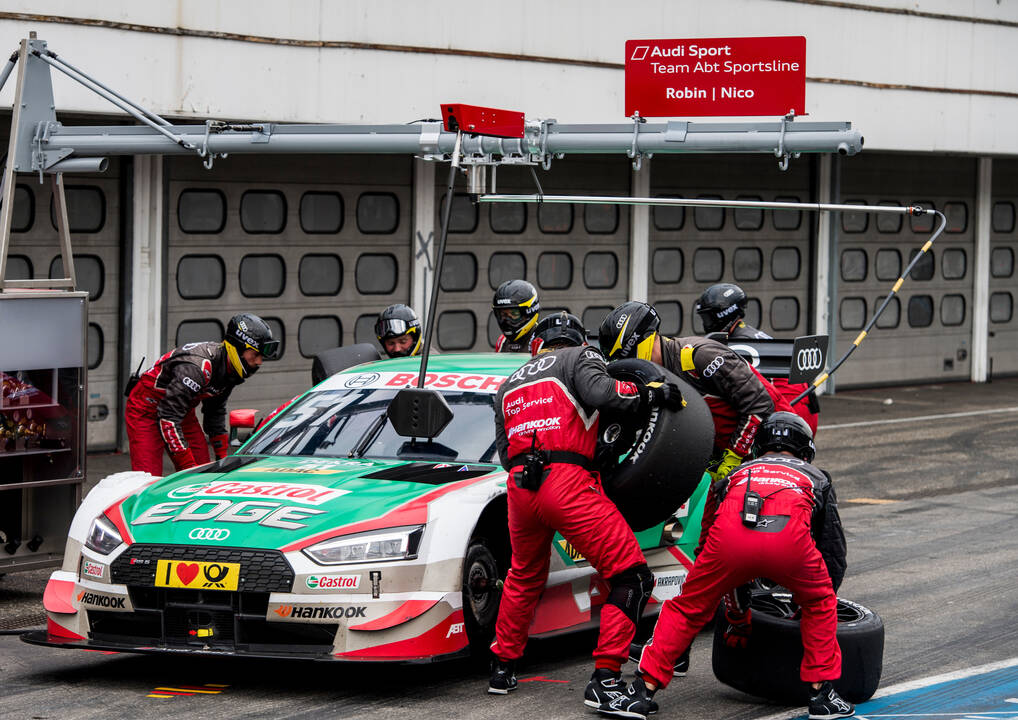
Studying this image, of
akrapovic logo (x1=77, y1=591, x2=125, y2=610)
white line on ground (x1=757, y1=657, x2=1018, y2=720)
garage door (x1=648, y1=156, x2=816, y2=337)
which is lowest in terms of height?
white line on ground (x1=757, y1=657, x2=1018, y2=720)

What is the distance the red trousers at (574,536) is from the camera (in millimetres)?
6875

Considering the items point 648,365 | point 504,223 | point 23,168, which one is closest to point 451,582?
point 648,365

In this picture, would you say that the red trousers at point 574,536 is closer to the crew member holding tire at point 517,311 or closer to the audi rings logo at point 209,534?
the audi rings logo at point 209,534

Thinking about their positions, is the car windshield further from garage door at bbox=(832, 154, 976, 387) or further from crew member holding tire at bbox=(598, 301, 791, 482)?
garage door at bbox=(832, 154, 976, 387)

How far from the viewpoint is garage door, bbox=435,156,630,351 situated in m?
18.5

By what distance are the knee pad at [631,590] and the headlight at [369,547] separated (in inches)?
34.8

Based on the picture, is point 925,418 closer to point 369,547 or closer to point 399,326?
point 399,326

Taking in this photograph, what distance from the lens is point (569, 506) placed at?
6.90 metres

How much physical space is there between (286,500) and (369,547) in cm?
54

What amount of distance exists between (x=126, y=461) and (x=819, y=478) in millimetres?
9509

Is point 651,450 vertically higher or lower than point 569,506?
higher

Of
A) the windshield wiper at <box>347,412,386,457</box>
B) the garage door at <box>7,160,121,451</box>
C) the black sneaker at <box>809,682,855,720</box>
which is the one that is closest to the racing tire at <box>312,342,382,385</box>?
the windshield wiper at <box>347,412,386,457</box>

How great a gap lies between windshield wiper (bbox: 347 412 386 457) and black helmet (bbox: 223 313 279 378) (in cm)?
203

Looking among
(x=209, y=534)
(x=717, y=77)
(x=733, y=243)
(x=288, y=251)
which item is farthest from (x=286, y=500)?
(x=733, y=243)
